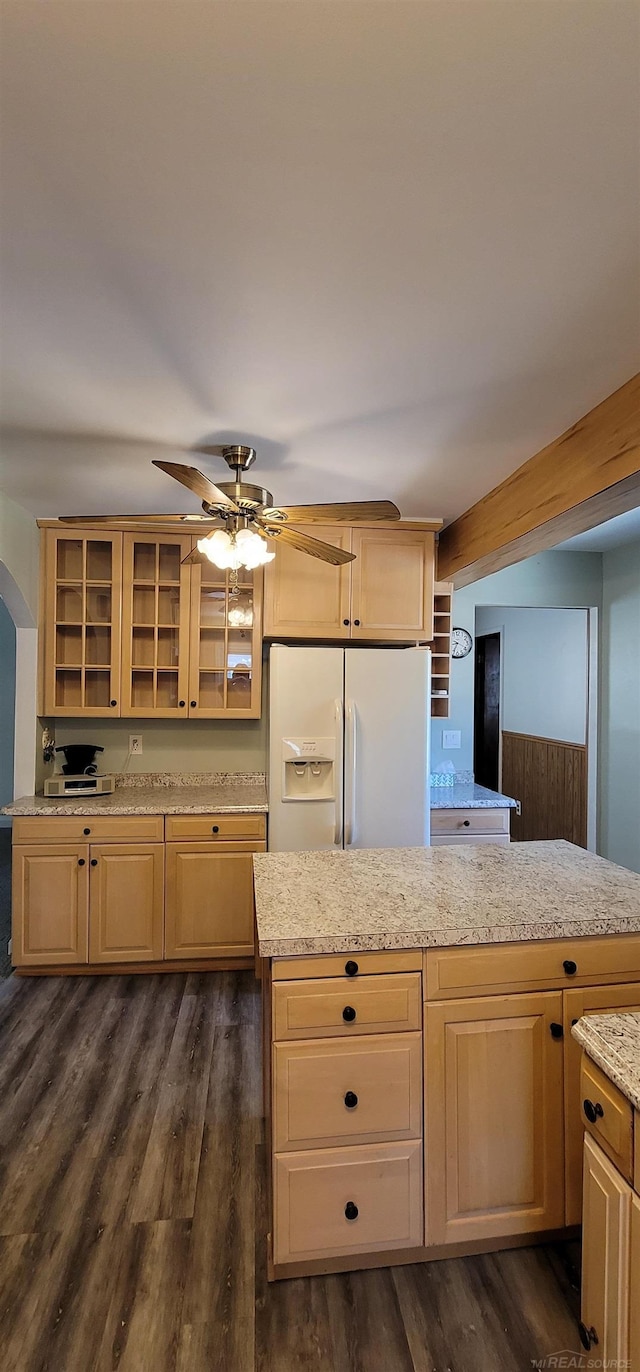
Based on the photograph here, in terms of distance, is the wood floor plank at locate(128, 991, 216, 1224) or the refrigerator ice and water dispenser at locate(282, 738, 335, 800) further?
the refrigerator ice and water dispenser at locate(282, 738, 335, 800)

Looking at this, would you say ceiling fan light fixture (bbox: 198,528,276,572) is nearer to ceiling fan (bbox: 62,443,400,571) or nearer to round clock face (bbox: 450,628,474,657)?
ceiling fan (bbox: 62,443,400,571)

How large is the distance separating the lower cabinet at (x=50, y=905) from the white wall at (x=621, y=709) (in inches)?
134

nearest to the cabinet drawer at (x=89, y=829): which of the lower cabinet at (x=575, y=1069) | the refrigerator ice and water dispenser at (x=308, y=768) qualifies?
the refrigerator ice and water dispenser at (x=308, y=768)

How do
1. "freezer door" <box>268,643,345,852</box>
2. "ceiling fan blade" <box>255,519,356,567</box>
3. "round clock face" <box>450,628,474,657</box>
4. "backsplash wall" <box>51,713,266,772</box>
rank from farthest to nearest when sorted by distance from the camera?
1. "round clock face" <box>450,628,474,657</box>
2. "backsplash wall" <box>51,713,266,772</box>
3. "freezer door" <box>268,643,345,852</box>
4. "ceiling fan blade" <box>255,519,356,567</box>

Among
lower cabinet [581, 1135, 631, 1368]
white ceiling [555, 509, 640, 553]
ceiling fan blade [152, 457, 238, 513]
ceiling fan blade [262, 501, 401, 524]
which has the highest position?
white ceiling [555, 509, 640, 553]

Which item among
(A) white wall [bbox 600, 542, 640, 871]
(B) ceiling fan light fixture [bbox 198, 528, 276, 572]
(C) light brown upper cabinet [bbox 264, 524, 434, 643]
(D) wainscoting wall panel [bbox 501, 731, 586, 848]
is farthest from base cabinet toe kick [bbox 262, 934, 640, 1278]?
(D) wainscoting wall panel [bbox 501, 731, 586, 848]

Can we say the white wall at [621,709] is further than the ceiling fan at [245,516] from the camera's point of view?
Yes

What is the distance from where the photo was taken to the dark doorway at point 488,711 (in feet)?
19.3

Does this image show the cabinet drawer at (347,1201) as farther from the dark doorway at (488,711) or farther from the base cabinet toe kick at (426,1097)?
the dark doorway at (488,711)

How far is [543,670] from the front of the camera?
489 cm

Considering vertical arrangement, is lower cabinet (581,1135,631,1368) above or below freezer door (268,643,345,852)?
below

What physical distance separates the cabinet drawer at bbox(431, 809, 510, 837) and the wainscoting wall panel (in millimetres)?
1287

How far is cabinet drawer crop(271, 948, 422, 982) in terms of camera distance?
142 centimetres

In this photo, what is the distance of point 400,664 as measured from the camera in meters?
2.93
